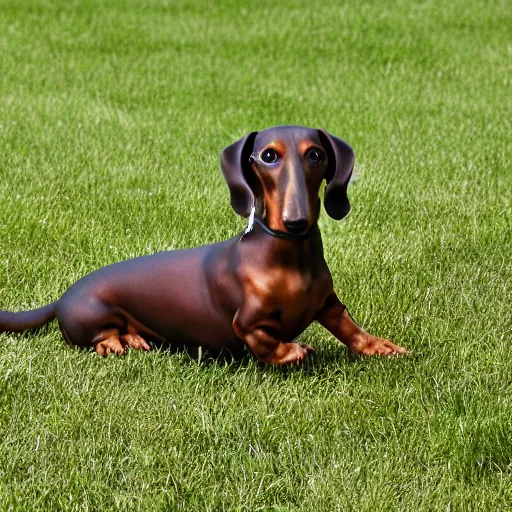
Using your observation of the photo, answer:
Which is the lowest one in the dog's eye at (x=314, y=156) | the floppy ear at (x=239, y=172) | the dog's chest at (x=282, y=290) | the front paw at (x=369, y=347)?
the front paw at (x=369, y=347)

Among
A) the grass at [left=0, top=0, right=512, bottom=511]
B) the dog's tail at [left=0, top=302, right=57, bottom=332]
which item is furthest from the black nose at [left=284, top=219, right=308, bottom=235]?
the dog's tail at [left=0, top=302, right=57, bottom=332]

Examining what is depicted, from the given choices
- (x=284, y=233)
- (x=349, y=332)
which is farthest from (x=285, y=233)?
(x=349, y=332)

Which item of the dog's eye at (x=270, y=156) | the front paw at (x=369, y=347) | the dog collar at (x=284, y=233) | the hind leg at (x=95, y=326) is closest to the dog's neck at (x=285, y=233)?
the dog collar at (x=284, y=233)

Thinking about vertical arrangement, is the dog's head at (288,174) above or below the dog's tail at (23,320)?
above

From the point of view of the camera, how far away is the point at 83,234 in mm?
5902

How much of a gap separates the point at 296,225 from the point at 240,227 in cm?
225

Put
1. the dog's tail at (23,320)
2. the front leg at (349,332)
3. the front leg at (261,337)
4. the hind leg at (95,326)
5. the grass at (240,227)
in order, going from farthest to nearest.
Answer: the dog's tail at (23,320), the hind leg at (95,326), the front leg at (349,332), the front leg at (261,337), the grass at (240,227)

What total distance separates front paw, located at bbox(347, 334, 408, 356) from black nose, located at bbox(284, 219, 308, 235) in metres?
0.71

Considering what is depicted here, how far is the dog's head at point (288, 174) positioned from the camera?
3.85 metres

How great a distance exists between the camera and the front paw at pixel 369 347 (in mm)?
4348

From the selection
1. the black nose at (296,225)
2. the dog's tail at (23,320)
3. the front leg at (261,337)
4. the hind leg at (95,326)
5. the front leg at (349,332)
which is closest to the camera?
the black nose at (296,225)

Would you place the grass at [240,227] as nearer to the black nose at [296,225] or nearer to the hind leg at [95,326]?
the hind leg at [95,326]

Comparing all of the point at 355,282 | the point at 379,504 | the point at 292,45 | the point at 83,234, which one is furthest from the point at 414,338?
the point at 292,45

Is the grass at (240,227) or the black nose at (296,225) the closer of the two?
the grass at (240,227)
